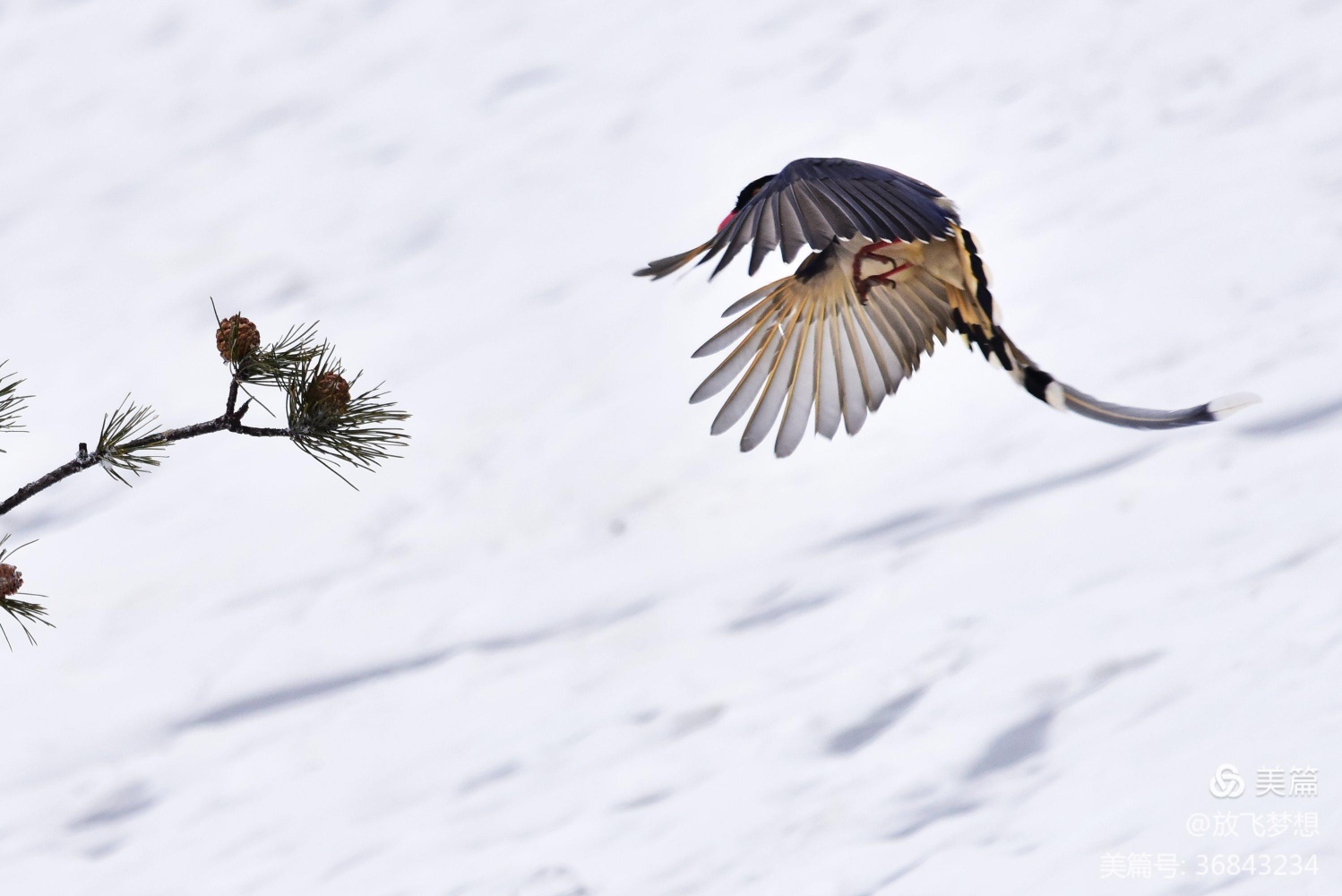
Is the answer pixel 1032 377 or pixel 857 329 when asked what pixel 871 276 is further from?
pixel 1032 377

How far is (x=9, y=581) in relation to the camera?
886 mm

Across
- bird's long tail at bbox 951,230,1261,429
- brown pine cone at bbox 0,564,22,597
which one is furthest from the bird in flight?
brown pine cone at bbox 0,564,22,597

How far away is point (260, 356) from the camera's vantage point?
38.4 inches

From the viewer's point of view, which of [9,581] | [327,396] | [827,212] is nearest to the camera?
[9,581]

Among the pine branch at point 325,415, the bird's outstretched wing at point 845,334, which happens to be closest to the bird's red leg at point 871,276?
the bird's outstretched wing at point 845,334

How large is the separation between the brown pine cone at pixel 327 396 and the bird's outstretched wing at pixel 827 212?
0.33 m

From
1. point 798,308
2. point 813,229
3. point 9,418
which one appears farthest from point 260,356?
point 798,308

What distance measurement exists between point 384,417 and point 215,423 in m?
0.16

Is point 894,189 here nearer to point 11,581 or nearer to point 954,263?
point 954,263

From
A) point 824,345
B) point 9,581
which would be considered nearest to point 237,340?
point 9,581

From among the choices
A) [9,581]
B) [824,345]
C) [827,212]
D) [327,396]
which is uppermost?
[824,345]

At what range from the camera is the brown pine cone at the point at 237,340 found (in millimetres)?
967

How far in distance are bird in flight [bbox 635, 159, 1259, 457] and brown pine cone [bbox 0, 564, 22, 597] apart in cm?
69

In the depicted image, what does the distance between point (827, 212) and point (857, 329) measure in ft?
1.58
